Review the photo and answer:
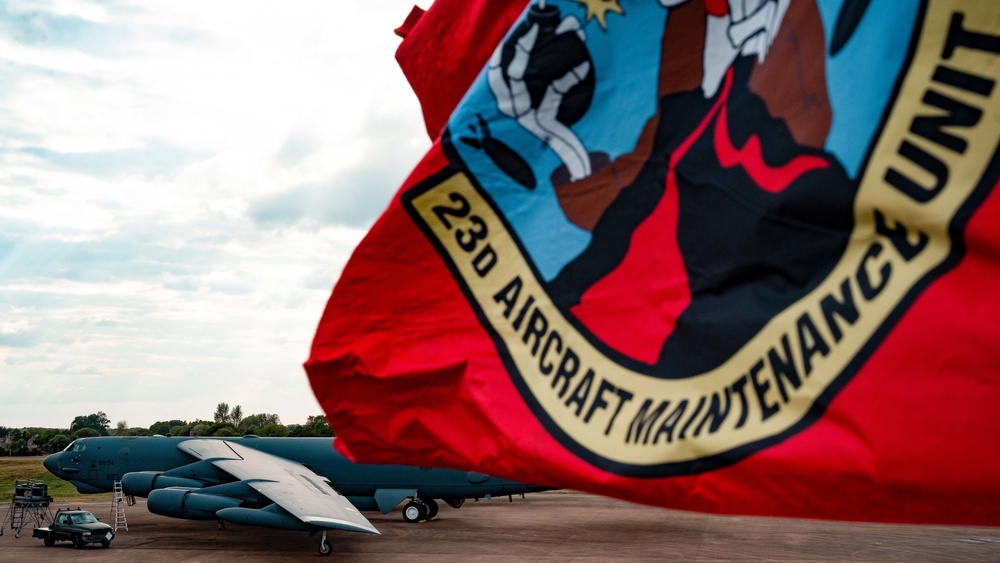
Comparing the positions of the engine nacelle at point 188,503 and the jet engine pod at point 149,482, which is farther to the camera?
the jet engine pod at point 149,482

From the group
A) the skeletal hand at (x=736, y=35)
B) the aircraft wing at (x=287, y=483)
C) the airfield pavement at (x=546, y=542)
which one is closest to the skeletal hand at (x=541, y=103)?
the skeletal hand at (x=736, y=35)

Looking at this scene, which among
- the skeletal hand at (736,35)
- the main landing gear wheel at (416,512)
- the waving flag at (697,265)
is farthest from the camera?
the main landing gear wheel at (416,512)

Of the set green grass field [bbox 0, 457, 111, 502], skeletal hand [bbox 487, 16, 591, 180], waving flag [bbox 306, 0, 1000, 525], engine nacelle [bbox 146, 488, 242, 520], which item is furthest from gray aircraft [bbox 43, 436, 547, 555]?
skeletal hand [bbox 487, 16, 591, 180]

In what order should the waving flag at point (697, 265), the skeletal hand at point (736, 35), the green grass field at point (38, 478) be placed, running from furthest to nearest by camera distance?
1. the green grass field at point (38, 478)
2. the skeletal hand at point (736, 35)
3. the waving flag at point (697, 265)

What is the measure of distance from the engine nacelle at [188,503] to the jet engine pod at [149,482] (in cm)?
188

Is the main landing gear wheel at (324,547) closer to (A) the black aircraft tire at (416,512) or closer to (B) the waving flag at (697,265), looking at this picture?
(A) the black aircraft tire at (416,512)

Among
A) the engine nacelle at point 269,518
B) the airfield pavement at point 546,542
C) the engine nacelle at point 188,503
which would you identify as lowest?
the airfield pavement at point 546,542

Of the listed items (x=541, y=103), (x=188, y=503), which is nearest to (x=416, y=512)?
(x=188, y=503)

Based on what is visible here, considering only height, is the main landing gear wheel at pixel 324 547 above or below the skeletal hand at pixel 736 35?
below

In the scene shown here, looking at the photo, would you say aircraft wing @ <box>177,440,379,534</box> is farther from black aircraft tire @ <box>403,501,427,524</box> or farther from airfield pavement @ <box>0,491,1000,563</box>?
black aircraft tire @ <box>403,501,427,524</box>

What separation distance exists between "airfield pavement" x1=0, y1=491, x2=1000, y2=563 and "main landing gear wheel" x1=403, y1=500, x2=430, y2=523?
0.43 meters

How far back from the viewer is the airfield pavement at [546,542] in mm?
19797

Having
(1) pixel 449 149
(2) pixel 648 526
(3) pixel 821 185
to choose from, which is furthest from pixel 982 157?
(2) pixel 648 526

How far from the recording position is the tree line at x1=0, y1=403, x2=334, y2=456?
57562 millimetres
